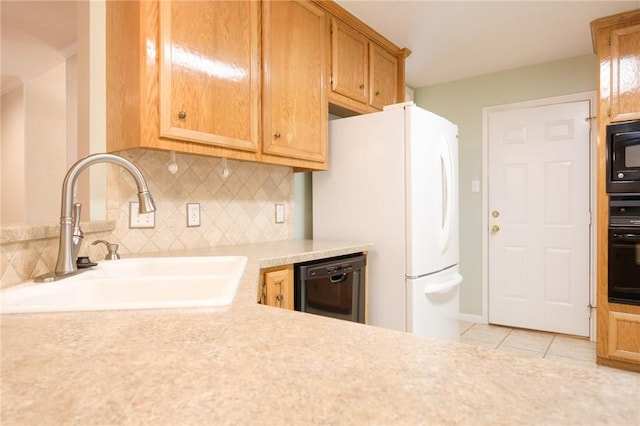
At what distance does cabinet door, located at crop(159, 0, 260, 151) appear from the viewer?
58.1 inches

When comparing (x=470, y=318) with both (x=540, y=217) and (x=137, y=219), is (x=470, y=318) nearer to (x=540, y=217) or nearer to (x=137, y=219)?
(x=540, y=217)

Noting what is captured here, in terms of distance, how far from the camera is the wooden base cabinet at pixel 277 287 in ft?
5.21

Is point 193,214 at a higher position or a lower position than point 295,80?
lower

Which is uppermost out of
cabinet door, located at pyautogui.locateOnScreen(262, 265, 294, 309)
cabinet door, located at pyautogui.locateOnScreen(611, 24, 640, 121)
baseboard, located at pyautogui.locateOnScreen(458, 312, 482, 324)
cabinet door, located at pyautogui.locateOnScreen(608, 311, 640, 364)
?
cabinet door, located at pyautogui.locateOnScreen(611, 24, 640, 121)

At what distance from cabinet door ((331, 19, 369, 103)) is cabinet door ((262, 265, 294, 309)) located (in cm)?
129

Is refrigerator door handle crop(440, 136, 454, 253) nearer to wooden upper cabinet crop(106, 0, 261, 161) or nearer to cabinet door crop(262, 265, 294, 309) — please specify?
cabinet door crop(262, 265, 294, 309)

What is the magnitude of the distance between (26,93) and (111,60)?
3159 mm

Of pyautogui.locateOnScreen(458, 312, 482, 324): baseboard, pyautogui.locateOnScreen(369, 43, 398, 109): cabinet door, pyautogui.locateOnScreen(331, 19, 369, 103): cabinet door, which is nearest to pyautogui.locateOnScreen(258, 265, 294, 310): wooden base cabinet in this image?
pyautogui.locateOnScreen(331, 19, 369, 103): cabinet door

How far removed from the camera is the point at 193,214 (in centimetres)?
195

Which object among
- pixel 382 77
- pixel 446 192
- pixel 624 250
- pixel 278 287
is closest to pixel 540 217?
pixel 624 250

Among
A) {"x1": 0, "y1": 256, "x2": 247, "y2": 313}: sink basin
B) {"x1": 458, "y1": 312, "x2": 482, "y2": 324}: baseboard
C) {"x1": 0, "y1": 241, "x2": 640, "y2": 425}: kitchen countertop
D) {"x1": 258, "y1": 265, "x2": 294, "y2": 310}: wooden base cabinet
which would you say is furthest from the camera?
{"x1": 458, "y1": 312, "x2": 482, "y2": 324}: baseboard

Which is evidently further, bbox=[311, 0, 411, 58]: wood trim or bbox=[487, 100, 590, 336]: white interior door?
bbox=[487, 100, 590, 336]: white interior door

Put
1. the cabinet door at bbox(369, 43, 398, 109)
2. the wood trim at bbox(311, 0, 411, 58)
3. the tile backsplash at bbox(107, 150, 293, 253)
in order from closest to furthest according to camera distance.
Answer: the tile backsplash at bbox(107, 150, 293, 253) < the wood trim at bbox(311, 0, 411, 58) < the cabinet door at bbox(369, 43, 398, 109)

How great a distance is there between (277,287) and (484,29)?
2426 millimetres
